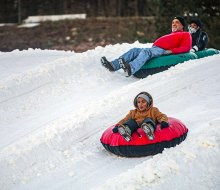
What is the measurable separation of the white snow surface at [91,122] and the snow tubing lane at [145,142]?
10 centimetres

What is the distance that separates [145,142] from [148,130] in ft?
0.52

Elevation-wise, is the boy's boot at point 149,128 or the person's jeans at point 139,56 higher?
the person's jeans at point 139,56

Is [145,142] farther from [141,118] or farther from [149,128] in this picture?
[141,118]

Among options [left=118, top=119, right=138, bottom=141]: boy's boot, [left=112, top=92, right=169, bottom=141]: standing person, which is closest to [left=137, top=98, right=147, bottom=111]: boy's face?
[left=112, top=92, right=169, bottom=141]: standing person

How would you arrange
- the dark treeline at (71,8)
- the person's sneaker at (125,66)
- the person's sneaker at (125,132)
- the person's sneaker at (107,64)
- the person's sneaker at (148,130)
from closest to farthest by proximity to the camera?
1. the person's sneaker at (148,130)
2. the person's sneaker at (125,132)
3. the person's sneaker at (125,66)
4. the person's sneaker at (107,64)
5. the dark treeline at (71,8)

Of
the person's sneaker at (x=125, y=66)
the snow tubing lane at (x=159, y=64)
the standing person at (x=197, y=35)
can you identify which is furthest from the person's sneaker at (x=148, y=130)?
the standing person at (x=197, y=35)

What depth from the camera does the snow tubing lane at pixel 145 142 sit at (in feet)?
16.5

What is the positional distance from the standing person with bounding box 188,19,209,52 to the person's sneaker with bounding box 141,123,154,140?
4.12m

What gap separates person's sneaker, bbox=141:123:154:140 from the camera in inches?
195

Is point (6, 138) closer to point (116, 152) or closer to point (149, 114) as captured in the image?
point (116, 152)

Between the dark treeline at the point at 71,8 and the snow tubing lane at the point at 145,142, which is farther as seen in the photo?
the dark treeline at the point at 71,8

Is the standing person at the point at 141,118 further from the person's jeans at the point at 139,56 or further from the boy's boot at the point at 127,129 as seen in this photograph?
the person's jeans at the point at 139,56

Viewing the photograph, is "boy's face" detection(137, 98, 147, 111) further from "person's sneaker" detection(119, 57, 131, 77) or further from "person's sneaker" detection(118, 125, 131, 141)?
"person's sneaker" detection(119, 57, 131, 77)

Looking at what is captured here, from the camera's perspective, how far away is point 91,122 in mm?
6234
